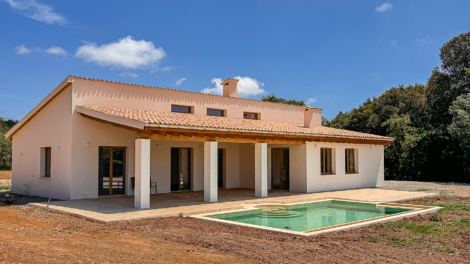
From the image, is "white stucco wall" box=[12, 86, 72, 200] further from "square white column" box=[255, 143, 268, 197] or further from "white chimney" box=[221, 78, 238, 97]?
"white chimney" box=[221, 78, 238, 97]

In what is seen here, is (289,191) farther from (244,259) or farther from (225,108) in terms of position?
(244,259)

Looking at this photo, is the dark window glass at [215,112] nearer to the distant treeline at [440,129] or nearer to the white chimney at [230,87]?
the white chimney at [230,87]

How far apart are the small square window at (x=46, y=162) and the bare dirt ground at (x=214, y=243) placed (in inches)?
261

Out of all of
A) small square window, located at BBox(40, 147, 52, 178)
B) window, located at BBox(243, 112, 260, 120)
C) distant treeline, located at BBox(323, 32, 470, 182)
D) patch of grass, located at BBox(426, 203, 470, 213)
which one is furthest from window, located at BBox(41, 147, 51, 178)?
distant treeline, located at BBox(323, 32, 470, 182)

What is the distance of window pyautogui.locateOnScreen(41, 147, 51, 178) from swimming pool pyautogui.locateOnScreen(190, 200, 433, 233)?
29.7 feet

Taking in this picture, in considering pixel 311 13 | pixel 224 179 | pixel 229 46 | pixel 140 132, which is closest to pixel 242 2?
pixel 311 13

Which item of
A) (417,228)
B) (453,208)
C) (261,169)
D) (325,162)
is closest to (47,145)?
(261,169)

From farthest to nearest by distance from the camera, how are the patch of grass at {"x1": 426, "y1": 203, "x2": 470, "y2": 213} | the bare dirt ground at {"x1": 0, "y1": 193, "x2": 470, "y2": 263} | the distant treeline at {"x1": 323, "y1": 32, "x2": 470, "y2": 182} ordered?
the distant treeline at {"x1": 323, "y1": 32, "x2": 470, "y2": 182} < the patch of grass at {"x1": 426, "y1": 203, "x2": 470, "y2": 213} < the bare dirt ground at {"x1": 0, "y1": 193, "x2": 470, "y2": 263}

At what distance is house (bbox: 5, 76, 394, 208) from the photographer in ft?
40.6

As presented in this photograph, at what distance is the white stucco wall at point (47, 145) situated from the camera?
1348 centimetres

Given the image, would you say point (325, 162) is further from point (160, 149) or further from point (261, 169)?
point (160, 149)

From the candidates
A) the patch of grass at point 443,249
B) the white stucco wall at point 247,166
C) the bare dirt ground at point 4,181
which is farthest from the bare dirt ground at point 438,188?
the bare dirt ground at point 4,181

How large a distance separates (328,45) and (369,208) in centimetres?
1799

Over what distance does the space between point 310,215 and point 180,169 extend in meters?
7.54
